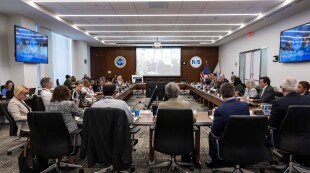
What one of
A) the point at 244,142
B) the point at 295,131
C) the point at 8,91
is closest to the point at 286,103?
the point at 295,131

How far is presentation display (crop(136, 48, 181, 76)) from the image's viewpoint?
15391mm

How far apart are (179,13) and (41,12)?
12.3 feet

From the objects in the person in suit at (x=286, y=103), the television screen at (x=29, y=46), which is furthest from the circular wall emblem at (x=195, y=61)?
the person in suit at (x=286, y=103)

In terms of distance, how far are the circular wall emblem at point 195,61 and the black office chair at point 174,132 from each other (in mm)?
13183

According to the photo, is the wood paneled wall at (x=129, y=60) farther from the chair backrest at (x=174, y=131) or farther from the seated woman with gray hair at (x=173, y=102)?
the chair backrest at (x=174, y=131)

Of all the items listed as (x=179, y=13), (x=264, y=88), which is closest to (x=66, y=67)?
(x=179, y=13)

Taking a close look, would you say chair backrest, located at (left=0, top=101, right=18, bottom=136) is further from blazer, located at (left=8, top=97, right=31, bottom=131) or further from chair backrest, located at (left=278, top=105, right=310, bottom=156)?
chair backrest, located at (left=278, top=105, right=310, bottom=156)

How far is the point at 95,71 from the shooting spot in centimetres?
1576

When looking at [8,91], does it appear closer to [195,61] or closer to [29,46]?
[29,46]

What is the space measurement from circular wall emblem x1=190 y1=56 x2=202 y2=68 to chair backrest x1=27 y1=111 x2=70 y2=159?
13503mm

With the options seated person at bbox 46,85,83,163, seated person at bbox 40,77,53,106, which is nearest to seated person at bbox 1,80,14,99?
seated person at bbox 40,77,53,106

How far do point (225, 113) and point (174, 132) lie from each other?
0.60 metres

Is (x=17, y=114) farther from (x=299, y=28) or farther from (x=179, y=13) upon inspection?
(x=299, y=28)

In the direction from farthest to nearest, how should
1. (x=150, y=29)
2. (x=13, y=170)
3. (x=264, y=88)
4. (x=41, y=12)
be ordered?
(x=150, y=29) → (x=41, y=12) → (x=264, y=88) → (x=13, y=170)
